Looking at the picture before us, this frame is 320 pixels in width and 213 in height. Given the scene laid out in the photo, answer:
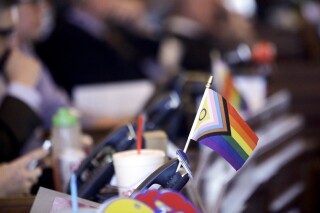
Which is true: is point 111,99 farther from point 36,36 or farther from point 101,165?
point 101,165

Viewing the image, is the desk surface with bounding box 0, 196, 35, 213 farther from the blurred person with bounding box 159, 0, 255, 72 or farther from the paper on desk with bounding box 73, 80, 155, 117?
the blurred person with bounding box 159, 0, 255, 72

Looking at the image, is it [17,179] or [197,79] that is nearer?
[17,179]

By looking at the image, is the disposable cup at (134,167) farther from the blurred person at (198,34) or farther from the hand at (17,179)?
the blurred person at (198,34)

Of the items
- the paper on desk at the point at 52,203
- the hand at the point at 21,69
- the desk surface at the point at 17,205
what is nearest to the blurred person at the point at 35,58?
the hand at the point at 21,69

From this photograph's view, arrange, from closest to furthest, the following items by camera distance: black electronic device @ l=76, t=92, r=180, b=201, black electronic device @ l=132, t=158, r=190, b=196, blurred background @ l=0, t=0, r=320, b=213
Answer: black electronic device @ l=132, t=158, r=190, b=196 → black electronic device @ l=76, t=92, r=180, b=201 → blurred background @ l=0, t=0, r=320, b=213

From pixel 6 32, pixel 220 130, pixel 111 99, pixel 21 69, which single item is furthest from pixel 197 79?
pixel 220 130

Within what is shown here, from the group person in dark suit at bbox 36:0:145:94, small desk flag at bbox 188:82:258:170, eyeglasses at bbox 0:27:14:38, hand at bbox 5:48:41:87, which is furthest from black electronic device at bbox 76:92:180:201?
person in dark suit at bbox 36:0:145:94

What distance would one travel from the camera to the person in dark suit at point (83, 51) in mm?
5391

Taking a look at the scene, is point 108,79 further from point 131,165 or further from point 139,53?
point 131,165

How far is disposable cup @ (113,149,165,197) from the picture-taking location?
1.90 meters

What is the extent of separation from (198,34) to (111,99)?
95.3 inches

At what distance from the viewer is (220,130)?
5.43 feet

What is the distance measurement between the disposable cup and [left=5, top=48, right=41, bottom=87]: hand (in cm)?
130

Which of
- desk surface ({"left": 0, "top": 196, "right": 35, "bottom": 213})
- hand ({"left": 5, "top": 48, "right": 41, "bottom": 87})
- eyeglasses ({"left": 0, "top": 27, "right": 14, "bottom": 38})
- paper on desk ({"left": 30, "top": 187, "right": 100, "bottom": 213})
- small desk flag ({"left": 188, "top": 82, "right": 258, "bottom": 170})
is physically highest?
eyeglasses ({"left": 0, "top": 27, "right": 14, "bottom": 38})
